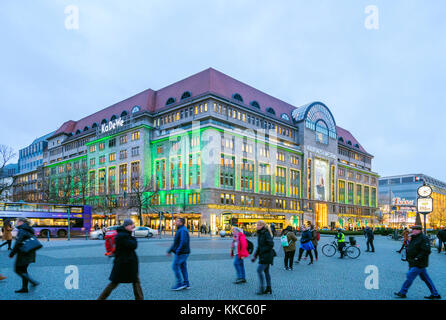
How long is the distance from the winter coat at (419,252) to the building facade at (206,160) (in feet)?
137

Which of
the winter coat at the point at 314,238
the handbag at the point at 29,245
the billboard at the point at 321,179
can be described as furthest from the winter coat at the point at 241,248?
the billboard at the point at 321,179

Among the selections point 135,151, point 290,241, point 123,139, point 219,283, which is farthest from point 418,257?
point 123,139

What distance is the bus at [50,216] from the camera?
34.1 meters

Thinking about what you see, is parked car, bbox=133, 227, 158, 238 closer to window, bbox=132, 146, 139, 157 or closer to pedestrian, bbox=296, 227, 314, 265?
pedestrian, bbox=296, 227, 314, 265

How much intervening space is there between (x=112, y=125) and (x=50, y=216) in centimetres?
4205

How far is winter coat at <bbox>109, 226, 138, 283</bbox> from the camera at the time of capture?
681 cm

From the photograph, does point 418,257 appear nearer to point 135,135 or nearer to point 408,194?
point 135,135

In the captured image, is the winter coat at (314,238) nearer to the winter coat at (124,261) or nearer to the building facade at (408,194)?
the winter coat at (124,261)

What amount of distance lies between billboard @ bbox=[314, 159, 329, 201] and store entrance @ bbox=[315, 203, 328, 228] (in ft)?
6.43

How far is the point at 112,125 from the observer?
7638 centimetres

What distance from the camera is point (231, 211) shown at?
205 ft

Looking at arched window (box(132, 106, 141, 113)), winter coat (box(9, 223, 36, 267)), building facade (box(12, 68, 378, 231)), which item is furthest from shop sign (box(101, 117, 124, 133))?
winter coat (box(9, 223, 36, 267))
